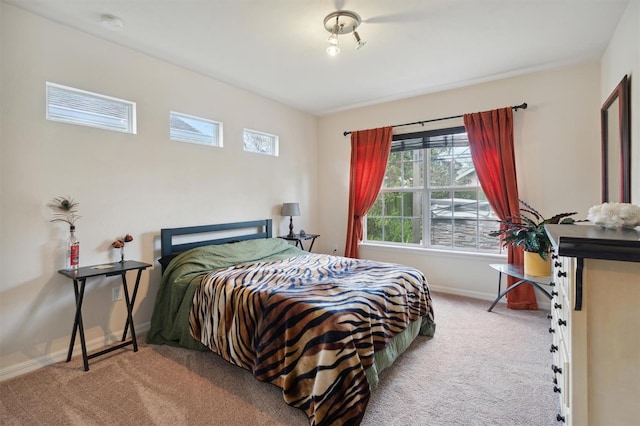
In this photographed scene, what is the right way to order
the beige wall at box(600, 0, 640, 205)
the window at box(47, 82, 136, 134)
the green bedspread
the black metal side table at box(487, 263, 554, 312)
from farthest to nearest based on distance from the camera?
the black metal side table at box(487, 263, 554, 312), the green bedspread, the window at box(47, 82, 136, 134), the beige wall at box(600, 0, 640, 205)

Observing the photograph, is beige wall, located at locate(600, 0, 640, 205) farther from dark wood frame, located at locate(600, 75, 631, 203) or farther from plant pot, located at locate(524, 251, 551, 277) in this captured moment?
plant pot, located at locate(524, 251, 551, 277)

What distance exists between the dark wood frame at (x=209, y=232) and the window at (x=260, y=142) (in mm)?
947

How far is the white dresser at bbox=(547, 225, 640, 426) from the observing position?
107cm

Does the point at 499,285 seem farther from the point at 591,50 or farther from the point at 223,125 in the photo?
the point at 223,125

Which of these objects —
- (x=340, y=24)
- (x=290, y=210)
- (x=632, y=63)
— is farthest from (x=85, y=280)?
(x=632, y=63)

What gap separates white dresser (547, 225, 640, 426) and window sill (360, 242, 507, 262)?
8.84ft

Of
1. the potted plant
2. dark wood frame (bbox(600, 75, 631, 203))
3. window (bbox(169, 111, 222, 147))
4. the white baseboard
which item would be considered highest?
window (bbox(169, 111, 222, 147))

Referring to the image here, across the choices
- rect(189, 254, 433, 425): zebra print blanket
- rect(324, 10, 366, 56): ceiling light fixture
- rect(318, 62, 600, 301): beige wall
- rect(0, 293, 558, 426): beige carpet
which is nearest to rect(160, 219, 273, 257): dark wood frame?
rect(189, 254, 433, 425): zebra print blanket

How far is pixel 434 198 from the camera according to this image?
4113 mm

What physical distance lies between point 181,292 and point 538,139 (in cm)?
390

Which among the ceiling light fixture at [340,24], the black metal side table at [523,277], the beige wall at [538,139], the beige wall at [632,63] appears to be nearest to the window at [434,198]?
the beige wall at [538,139]

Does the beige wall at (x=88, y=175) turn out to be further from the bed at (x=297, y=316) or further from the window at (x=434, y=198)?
the window at (x=434, y=198)

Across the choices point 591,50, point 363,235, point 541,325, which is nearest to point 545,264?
point 541,325

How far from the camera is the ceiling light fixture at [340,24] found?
2.27 m
